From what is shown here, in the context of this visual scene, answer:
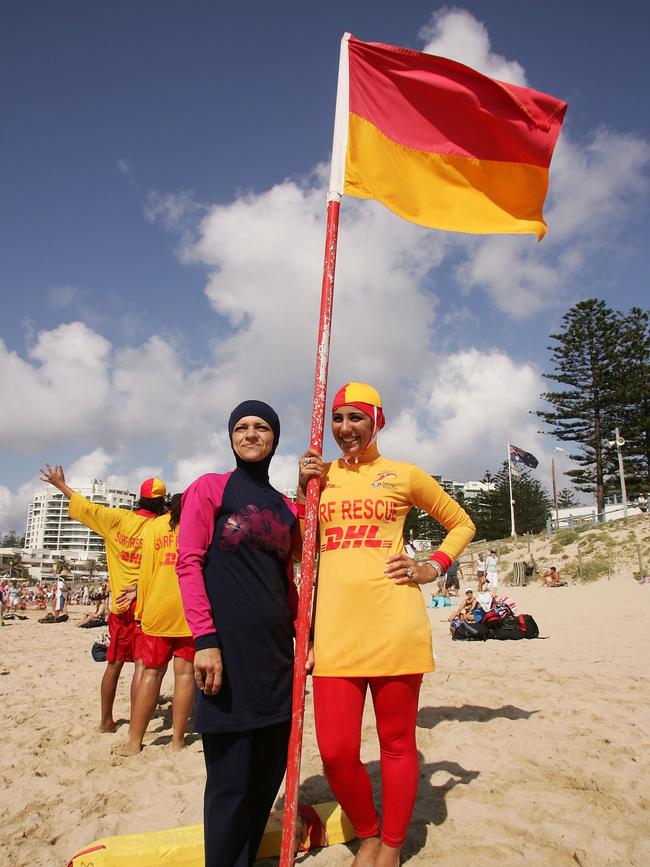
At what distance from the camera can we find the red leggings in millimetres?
2369

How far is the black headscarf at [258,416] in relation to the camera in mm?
2581

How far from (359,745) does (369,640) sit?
42cm

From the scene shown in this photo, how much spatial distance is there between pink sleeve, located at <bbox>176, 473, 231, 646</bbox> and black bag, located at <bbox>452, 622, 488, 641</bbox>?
8.33 m

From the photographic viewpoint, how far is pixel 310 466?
8.25ft

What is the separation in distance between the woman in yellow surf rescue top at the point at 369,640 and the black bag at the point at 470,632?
7515mm

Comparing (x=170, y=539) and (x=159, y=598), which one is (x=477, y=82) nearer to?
(x=170, y=539)

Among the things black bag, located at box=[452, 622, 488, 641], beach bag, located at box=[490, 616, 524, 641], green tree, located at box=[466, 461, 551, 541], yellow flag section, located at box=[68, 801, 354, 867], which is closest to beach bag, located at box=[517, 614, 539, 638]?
beach bag, located at box=[490, 616, 524, 641]

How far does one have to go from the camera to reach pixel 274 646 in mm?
2322

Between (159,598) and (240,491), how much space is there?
217cm

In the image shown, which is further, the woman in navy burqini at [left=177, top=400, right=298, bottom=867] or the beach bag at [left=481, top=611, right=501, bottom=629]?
the beach bag at [left=481, top=611, right=501, bottom=629]

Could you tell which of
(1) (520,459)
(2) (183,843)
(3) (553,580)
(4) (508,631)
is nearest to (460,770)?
(2) (183,843)

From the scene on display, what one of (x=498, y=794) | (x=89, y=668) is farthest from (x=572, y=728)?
(x=89, y=668)

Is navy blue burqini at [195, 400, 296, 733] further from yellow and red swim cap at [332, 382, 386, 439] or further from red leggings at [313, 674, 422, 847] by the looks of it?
yellow and red swim cap at [332, 382, 386, 439]

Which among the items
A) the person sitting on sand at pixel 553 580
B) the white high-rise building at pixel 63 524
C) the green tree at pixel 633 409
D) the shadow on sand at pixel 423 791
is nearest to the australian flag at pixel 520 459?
the green tree at pixel 633 409
